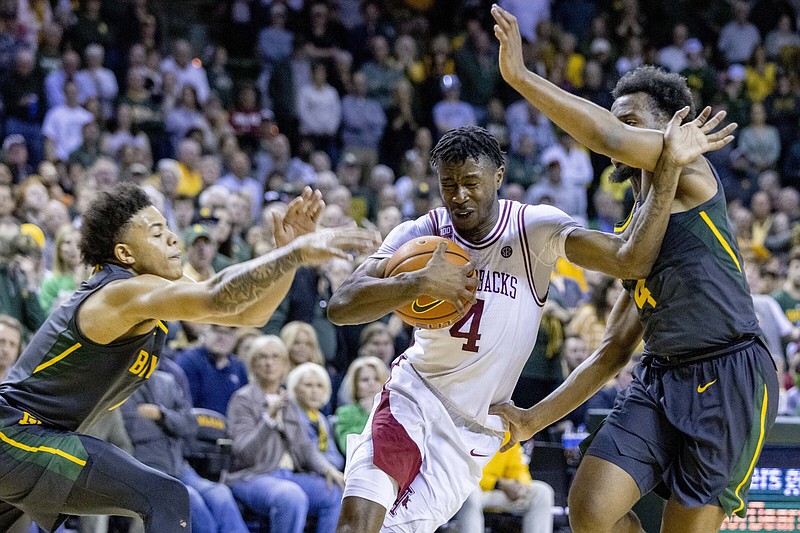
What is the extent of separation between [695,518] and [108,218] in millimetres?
2814

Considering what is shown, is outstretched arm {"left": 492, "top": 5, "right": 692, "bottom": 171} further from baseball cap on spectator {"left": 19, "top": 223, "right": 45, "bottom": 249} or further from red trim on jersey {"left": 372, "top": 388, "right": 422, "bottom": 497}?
baseball cap on spectator {"left": 19, "top": 223, "right": 45, "bottom": 249}

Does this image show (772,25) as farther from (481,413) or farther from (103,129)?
(481,413)

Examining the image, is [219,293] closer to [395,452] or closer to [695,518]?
[395,452]

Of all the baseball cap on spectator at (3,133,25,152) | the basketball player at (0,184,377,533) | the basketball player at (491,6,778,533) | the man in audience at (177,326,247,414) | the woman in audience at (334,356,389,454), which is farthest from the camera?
the baseball cap on spectator at (3,133,25,152)

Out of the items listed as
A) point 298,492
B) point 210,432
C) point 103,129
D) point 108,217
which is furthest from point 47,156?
point 108,217

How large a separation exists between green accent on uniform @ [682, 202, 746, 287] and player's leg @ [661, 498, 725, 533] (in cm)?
90

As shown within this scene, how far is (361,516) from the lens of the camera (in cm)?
441

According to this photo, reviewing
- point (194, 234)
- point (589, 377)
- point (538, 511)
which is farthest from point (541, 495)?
point (194, 234)

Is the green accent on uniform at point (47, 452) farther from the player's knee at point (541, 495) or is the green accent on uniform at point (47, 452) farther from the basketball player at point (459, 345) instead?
the player's knee at point (541, 495)

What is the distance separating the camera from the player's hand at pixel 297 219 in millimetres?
4727

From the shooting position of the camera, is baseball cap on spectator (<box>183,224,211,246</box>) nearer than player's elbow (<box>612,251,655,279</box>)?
No

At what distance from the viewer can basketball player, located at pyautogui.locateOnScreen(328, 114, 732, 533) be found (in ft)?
14.8

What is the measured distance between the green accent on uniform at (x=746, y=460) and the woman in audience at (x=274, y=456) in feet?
12.0

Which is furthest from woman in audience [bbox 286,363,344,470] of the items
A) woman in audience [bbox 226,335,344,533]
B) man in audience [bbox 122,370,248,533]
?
man in audience [bbox 122,370,248,533]
